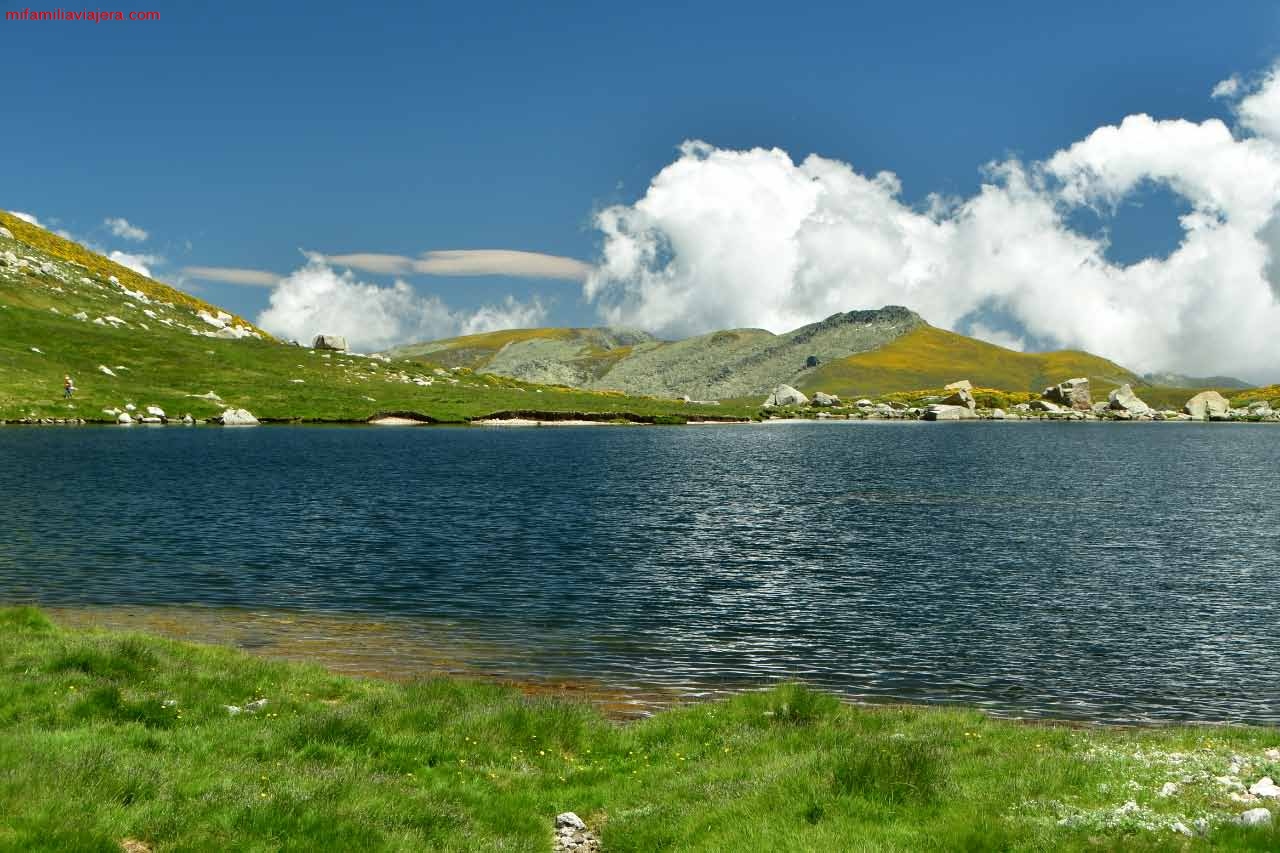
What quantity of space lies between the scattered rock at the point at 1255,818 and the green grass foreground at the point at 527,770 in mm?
315

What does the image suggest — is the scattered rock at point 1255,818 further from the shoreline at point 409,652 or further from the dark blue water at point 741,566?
the dark blue water at point 741,566

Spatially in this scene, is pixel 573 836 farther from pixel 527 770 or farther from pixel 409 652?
pixel 409 652

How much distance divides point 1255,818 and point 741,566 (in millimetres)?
40870

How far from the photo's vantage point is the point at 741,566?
54.2m

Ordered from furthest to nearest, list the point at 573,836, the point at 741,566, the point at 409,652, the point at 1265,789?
the point at 741,566 → the point at 409,652 → the point at 573,836 → the point at 1265,789

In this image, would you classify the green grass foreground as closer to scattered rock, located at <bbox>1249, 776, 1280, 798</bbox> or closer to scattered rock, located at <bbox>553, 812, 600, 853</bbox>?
scattered rock, located at <bbox>553, 812, 600, 853</bbox>

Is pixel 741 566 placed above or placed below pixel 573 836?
below

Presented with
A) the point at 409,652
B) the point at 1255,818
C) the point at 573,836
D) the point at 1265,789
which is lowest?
the point at 409,652

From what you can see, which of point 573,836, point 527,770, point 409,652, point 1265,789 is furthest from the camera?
point 409,652

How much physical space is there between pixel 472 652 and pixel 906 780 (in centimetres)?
2122

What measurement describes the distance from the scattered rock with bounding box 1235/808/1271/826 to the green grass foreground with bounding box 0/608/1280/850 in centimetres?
31

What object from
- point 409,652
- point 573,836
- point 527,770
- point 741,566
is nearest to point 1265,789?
point 573,836

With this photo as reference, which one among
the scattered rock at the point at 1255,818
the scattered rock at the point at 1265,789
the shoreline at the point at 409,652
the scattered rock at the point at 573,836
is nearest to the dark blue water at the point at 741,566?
the shoreline at the point at 409,652

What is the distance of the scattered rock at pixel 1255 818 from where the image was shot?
13.3 meters
